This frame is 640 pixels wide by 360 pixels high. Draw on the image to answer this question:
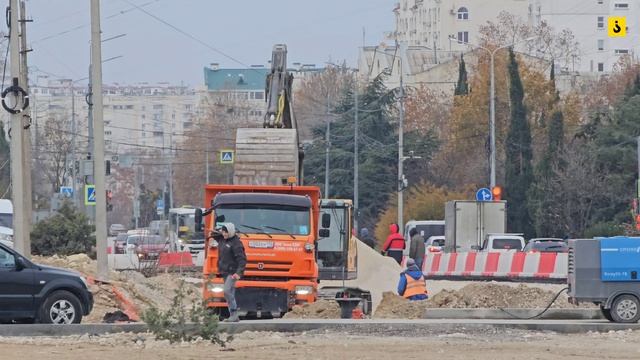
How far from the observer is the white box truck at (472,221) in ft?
181

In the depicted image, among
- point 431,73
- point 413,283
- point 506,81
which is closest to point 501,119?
point 506,81

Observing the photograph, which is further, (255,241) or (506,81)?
(506,81)

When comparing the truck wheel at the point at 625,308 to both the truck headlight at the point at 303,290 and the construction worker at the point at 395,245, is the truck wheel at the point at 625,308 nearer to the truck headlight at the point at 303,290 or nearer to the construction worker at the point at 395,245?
the truck headlight at the point at 303,290

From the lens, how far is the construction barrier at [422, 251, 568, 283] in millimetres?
45000

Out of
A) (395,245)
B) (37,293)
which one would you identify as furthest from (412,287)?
(395,245)

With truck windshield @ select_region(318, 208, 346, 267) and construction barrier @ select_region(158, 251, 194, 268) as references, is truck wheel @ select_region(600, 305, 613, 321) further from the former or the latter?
construction barrier @ select_region(158, 251, 194, 268)

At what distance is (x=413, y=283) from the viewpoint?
3023cm

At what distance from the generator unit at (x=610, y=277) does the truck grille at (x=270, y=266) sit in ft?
16.4

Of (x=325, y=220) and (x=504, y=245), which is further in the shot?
(x=504, y=245)

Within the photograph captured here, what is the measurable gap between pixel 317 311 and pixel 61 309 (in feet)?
16.6

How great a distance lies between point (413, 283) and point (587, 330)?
5.76 meters

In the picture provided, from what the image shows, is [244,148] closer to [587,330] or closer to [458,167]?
[587,330]

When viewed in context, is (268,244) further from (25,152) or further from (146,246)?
(146,246)

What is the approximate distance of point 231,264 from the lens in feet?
82.5
